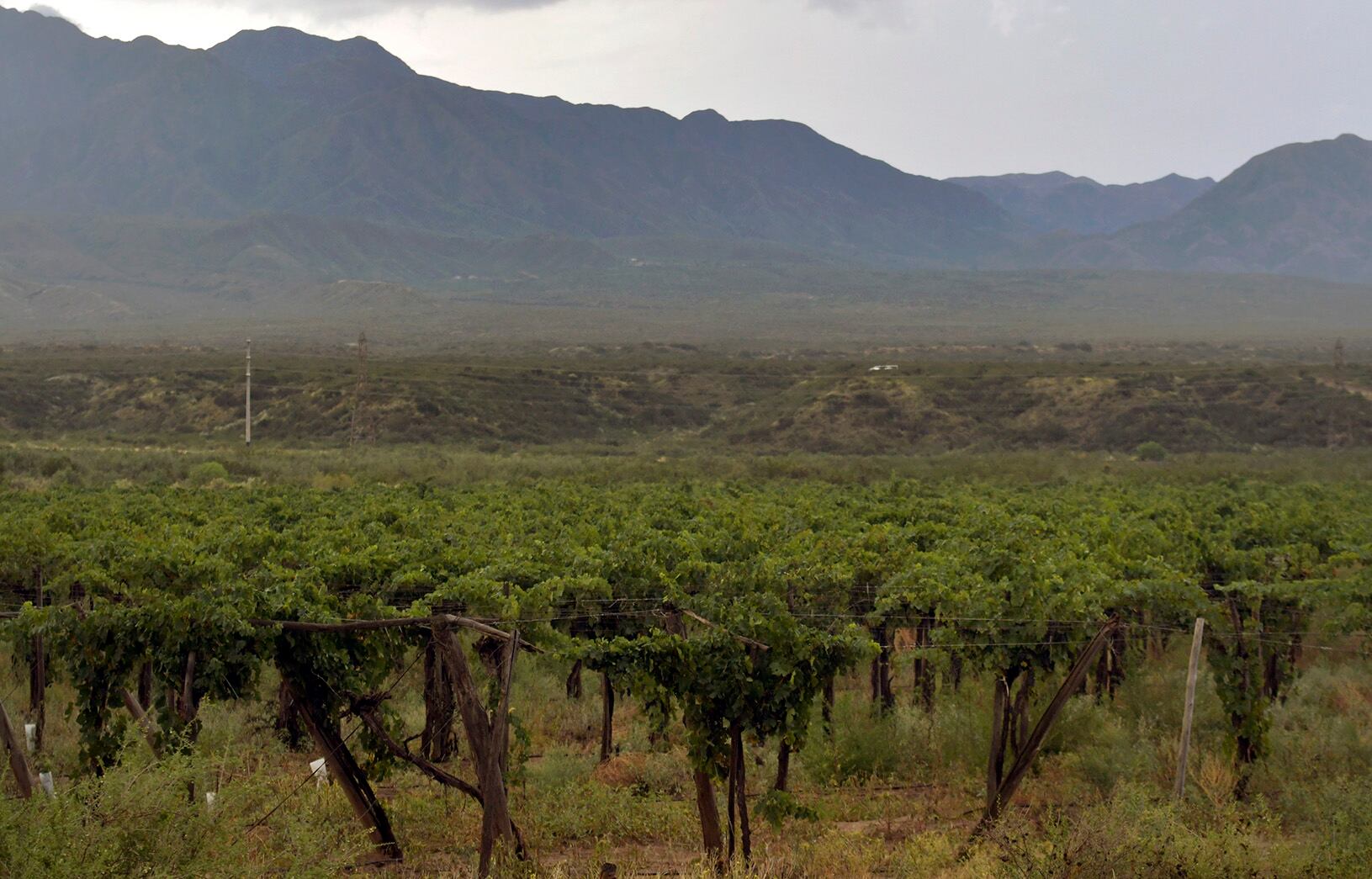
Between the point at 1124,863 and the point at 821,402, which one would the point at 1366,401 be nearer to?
the point at 821,402

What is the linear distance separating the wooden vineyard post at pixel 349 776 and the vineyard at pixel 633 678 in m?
0.05

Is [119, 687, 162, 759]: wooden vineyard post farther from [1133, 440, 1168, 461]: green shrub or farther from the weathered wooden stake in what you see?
[1133, 440, 1168, 461]: green shrub

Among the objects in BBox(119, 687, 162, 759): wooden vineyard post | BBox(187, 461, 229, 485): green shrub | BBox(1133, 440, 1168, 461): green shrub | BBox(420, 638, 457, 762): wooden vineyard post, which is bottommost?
BBox(1133, 440, 1168, 461): green shrub

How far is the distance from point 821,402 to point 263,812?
68.1 metres

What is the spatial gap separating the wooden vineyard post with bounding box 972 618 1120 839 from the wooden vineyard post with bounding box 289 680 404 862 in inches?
A: 223

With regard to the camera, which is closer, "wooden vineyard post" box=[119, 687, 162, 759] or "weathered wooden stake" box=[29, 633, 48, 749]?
"wooden vineyard post" box=[119, 687, 162, 759]

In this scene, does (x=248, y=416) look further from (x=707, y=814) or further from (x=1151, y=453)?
(x=707, y=814)

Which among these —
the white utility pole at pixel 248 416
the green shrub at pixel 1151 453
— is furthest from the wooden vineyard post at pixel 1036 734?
the green shrub at pixel 1151 453

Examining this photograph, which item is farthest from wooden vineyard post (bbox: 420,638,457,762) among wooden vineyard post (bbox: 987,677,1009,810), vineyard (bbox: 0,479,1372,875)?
wooden vineyard post (bbox: 987,677,1009,810)

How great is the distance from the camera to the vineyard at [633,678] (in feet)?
35.0

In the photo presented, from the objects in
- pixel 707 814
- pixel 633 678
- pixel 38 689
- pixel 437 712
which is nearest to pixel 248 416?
pixel 38 689

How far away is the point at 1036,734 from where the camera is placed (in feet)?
39.8

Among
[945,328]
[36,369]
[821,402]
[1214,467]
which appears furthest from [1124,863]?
[945,328]

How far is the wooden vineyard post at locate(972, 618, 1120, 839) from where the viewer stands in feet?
39.3
